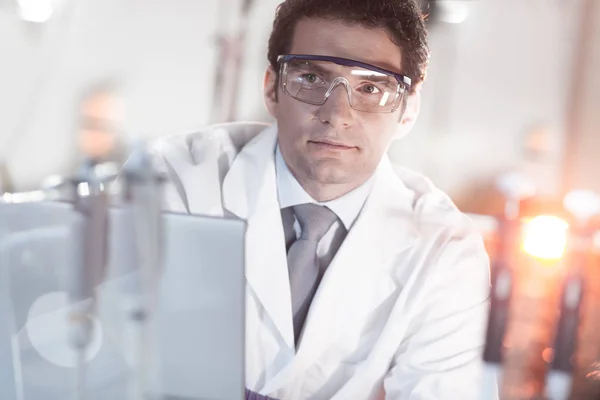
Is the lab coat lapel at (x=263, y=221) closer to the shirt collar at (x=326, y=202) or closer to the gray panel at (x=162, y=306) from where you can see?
the shirt collar at (x=326, y=202)

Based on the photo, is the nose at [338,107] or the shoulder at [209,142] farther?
the shoulder at [209,142]

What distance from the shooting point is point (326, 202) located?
106 cm

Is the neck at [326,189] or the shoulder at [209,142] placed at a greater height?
the shoulder at [209,142]

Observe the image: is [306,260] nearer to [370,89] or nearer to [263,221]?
[263,221]

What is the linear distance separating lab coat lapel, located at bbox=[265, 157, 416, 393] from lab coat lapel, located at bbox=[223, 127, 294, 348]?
5cm

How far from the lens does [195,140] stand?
1.08 meters

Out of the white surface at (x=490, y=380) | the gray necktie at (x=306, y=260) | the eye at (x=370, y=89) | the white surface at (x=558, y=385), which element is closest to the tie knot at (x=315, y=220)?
the gray necktie at (x=306, y=260)

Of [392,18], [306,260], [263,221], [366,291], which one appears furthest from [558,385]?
[392,18]

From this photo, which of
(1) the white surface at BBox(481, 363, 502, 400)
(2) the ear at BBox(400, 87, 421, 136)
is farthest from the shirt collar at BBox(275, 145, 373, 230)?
(1) the white surface at BBox(481, 363, 502, 400)

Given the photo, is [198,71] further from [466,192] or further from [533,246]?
[533,246]

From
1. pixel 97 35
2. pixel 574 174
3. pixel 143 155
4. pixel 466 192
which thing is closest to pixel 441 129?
pixel 466 192

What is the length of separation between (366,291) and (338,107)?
0.33 metres

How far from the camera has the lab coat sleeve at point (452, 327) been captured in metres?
1.02

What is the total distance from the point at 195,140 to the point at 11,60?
41 centimetres
